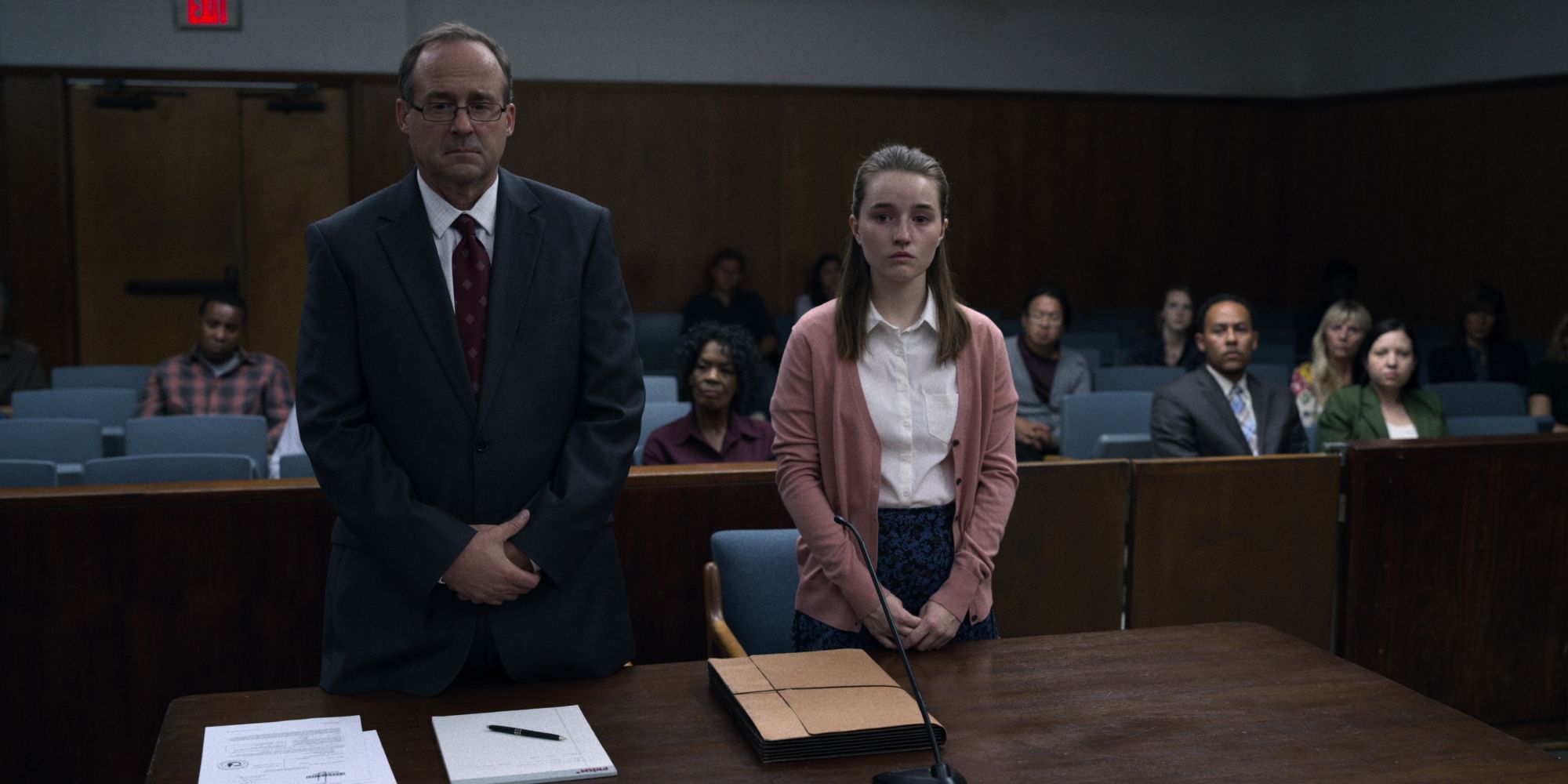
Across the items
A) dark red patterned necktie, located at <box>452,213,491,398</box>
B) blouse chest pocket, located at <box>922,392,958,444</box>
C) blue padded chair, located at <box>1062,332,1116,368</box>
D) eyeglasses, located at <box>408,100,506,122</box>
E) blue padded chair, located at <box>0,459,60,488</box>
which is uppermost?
eyeglasses, located at <box>408,100,506,122</box>

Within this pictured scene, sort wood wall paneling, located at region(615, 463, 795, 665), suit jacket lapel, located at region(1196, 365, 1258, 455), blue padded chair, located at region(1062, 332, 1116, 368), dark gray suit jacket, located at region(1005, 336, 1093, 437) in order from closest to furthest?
wood wall paneling, located at region(615, 463, 795, 665) → suit jacket lapel, located at region(1196, 365, 1258, 455) → dark gray suit jacket, located at region(1005, 336, 1093, 437) → blue padded chair, located at region(1062, 332, 1116, 368)

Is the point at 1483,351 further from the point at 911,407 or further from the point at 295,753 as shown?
the point at 295,753

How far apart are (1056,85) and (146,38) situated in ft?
20.0

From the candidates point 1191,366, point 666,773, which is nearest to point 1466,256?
point 1191,366

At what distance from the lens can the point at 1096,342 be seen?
8062 mm

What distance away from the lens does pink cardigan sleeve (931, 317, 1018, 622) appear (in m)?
2.17

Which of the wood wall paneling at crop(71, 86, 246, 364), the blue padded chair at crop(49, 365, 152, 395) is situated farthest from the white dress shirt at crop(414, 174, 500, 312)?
the wood wall paneling at crop(71, 86, 246, 364)

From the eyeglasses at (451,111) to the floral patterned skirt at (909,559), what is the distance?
0.88 meters

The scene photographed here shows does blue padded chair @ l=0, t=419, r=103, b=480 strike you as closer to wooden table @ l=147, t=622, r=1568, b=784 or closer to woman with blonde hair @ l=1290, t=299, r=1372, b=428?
wooden table @ l=147, t=622, r=1568, b=784

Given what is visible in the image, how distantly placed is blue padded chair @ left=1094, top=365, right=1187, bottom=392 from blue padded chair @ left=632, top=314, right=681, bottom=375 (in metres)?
3.04

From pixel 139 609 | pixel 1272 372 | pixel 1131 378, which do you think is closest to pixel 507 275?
pixel 139 609

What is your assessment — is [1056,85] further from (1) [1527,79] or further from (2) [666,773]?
(2) [666,773]

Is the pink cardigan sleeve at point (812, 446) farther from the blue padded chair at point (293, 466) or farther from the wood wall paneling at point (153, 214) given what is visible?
the wood wall paneling at point (153, 214)

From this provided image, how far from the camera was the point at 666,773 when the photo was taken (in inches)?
63.3
